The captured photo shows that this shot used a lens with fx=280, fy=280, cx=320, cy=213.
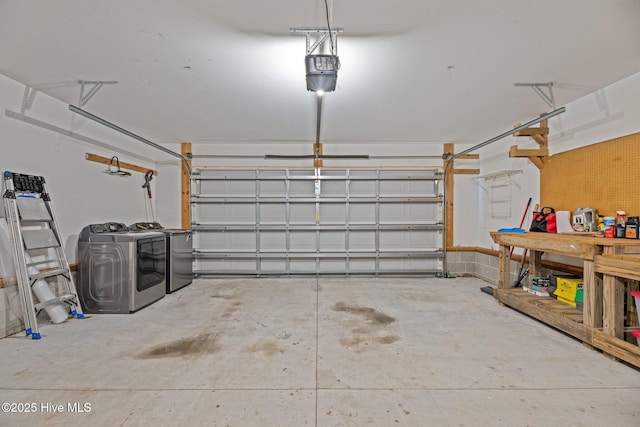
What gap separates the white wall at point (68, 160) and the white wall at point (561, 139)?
6105 millimetres

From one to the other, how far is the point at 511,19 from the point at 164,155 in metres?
5.65

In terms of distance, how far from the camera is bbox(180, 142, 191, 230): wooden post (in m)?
5.42

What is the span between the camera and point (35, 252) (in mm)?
3178

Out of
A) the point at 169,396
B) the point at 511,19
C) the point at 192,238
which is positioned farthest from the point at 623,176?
the point at 192,238

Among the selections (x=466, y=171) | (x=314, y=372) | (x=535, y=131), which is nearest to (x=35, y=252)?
(x=314, y=372)

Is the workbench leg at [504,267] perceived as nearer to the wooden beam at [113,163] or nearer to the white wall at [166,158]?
the white wall at [166,158]

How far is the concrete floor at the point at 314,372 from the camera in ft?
5.56

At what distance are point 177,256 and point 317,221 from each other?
2.52 m

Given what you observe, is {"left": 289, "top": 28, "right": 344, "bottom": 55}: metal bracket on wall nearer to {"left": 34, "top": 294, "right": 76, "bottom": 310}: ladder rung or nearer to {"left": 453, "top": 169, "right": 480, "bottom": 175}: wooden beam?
{"left": 34, "top": 294, "right": 76, "bottom": 310}: ladder rung

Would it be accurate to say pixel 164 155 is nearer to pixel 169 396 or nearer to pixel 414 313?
pixel 169 396

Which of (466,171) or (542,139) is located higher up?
(542,139)

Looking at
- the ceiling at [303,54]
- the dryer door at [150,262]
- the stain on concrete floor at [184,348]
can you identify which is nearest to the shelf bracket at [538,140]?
the ceiling at [303,54]

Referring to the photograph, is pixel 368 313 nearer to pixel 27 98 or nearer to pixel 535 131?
pixel 535 131

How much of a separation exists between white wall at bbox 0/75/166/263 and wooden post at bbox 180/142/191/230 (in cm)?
77
